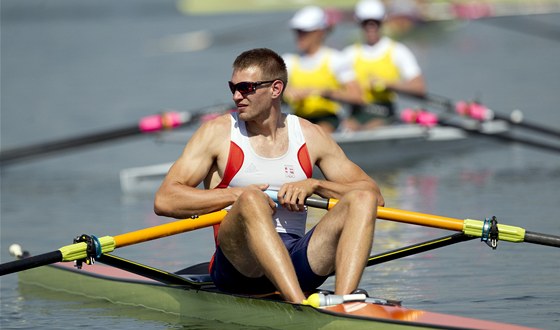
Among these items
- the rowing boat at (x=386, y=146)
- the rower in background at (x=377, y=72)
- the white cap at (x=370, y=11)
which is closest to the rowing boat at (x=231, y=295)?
the rowing boat at (x=386, y=146)

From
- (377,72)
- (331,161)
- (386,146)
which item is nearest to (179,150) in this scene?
(377,72)

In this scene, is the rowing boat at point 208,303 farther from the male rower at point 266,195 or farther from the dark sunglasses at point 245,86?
the dark sunglasses at point 245,86

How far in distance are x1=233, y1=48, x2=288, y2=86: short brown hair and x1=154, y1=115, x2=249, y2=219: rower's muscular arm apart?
1.08 feet

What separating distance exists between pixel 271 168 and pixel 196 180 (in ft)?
1.32

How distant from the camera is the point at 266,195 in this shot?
5.83 m

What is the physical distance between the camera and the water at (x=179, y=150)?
276 inches

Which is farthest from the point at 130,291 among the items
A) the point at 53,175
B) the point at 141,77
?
the point at 141,77

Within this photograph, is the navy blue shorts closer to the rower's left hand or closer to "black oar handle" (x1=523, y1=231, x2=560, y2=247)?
the rower's left hand

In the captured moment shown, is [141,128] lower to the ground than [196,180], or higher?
higher

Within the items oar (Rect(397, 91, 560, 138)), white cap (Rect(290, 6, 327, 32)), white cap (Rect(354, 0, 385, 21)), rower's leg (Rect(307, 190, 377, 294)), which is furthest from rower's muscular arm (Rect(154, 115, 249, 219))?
white cap (Rect(354, 0, 385, 21))

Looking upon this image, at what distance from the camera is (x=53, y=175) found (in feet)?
42.6

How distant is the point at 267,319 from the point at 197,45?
2374 centimetres

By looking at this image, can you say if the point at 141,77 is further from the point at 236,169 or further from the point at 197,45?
the point at 236,169

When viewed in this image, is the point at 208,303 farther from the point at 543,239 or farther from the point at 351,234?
the point at 543,239
